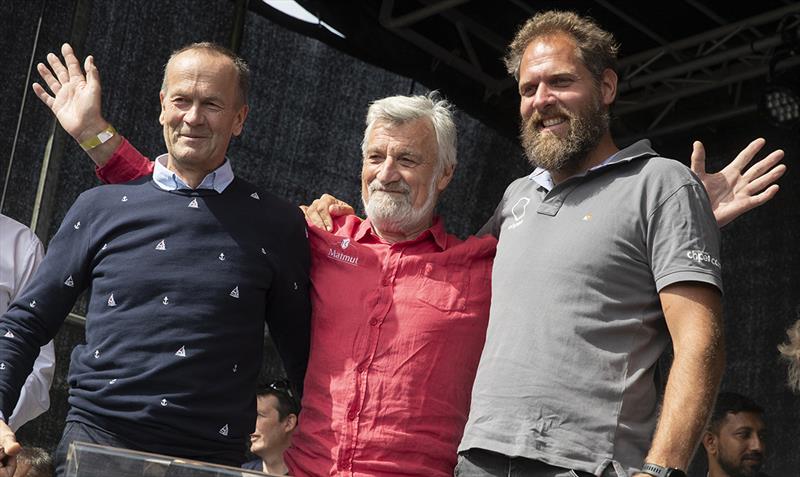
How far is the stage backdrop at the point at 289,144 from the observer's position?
4.76 meters

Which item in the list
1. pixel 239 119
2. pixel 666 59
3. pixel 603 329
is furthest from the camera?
pixel 666 59

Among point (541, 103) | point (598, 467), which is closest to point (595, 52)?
point (541, 103)

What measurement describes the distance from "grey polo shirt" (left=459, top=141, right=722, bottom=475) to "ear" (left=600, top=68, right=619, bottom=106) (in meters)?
0.25

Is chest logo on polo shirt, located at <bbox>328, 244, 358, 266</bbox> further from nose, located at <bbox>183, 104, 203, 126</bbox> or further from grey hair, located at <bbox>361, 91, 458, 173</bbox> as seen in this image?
nose, located at <bbox>183, 104, 203, 126</bbox>

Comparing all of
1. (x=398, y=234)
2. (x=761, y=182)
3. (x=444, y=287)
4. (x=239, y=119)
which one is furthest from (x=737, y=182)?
(x=239, y=119)

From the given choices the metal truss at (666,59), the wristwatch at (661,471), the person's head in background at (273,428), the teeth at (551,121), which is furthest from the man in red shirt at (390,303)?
the metal truss at (666,59)

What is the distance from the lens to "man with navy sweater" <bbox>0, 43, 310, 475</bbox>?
2416 mm

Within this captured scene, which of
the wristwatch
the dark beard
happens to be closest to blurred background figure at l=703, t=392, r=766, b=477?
the dark beard

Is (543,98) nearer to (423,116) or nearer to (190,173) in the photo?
(423,116)

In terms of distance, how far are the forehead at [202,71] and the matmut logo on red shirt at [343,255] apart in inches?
17.9

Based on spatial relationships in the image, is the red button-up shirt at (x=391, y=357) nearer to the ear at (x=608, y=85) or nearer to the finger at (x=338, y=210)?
the finger at (x=338, y=210)

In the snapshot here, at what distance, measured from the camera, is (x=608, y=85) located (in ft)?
8.66

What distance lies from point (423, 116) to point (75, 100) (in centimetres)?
89

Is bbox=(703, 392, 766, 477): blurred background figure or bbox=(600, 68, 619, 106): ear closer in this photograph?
bbox=(600, 68, 619, 106): ear
